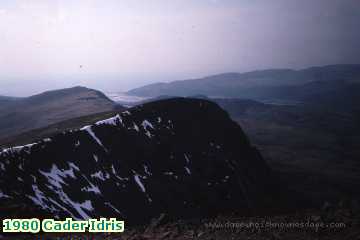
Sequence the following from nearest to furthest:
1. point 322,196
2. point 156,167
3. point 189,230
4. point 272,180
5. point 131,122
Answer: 1. point 189,230
2. point 156,167
3. point 131,122
4. point 272,180
5. point 322,196

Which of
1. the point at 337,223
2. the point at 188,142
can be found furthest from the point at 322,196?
the point at 337,223

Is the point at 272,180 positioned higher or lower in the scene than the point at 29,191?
lower

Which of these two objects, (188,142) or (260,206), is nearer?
(260,206)

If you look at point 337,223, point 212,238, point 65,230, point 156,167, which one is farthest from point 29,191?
point 337,223

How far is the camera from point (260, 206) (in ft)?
180

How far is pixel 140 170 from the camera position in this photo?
52438 mm

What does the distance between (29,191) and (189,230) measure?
24.7 meters

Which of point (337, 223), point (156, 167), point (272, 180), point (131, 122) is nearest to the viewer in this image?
point (337, 223)

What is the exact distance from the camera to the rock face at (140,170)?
3938 cm

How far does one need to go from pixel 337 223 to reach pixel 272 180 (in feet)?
162

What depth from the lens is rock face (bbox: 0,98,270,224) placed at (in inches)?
1550

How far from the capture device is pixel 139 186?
48.5 metres

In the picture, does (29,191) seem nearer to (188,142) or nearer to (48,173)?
(48,173)

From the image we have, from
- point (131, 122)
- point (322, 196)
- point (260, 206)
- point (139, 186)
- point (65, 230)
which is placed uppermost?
point (131, 122)
